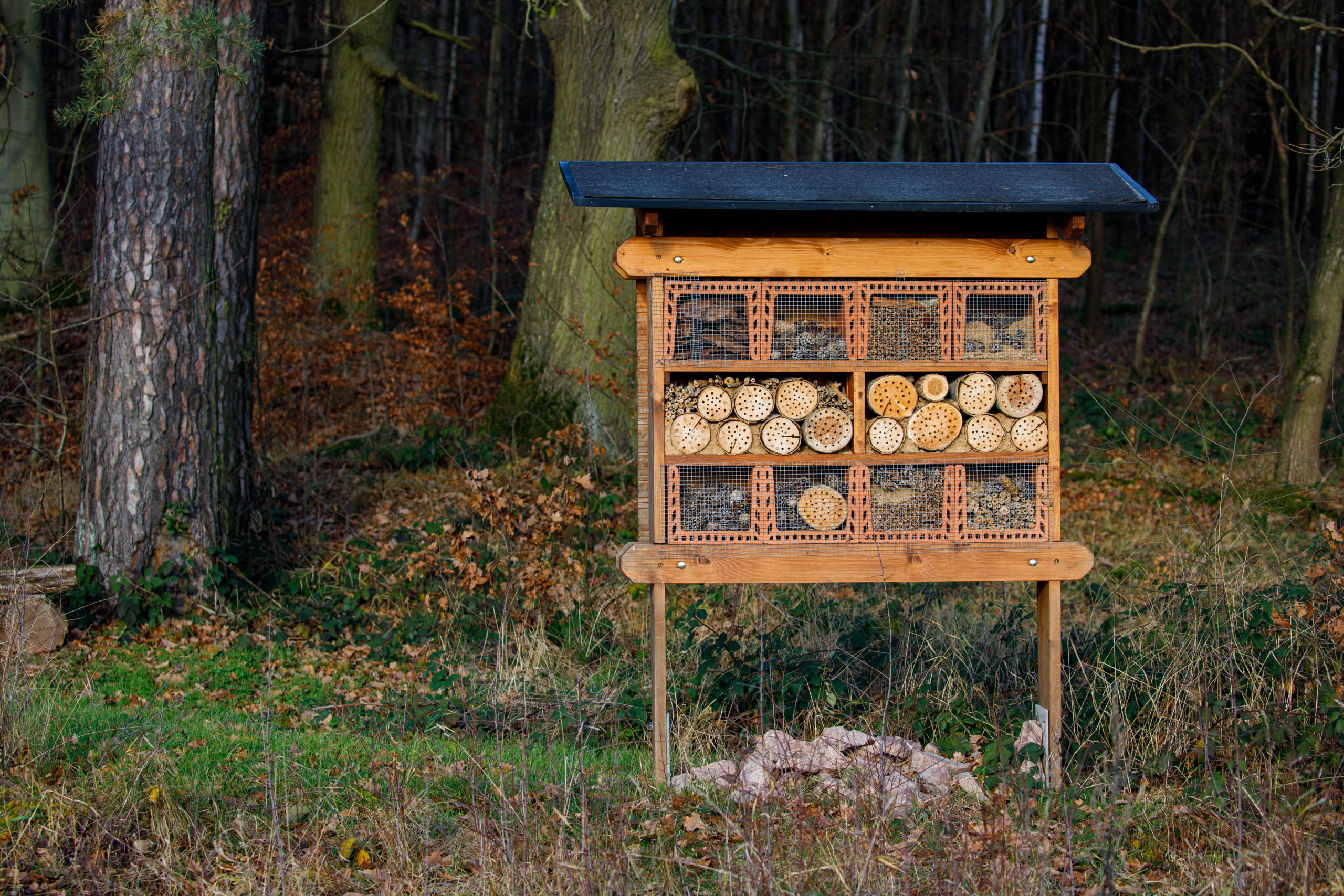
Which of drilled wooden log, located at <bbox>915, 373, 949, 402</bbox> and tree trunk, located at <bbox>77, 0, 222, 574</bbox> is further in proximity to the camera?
tree trunk, located at <bbox>77, 0, 222, 574</bbox>


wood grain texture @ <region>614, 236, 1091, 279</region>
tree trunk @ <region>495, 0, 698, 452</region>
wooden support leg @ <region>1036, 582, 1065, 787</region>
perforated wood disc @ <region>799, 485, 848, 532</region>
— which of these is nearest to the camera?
wood grain texture @ <region>614, 236, 1091, 279</region>

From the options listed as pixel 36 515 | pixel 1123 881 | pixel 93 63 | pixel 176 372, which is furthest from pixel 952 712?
pixel 36 515

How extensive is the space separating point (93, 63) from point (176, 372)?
1.91m

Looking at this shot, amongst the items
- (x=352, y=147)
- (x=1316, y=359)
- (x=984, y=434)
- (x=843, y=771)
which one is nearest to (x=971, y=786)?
(x=843, y=771)

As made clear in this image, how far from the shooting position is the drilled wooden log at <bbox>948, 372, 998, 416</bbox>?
4.73 m

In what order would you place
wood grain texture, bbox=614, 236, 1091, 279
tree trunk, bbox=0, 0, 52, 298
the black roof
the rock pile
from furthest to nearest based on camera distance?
tree trunk, bbox=0, 0, 52, 298 → wood grain texture, bbox=614, 236, 1091, 279 → the black roof → the rock pile

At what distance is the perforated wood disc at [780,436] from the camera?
4.66 m

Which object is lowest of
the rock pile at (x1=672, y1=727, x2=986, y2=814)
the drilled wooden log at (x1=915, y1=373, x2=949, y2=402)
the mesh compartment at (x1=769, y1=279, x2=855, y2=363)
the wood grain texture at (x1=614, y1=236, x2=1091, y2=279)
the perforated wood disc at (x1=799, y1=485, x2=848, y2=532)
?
the rock pile at (x1=672, y1=727, x2=986, y2=814)

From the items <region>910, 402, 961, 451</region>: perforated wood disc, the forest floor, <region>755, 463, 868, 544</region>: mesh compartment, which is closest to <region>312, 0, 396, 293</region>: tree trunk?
the forest floor

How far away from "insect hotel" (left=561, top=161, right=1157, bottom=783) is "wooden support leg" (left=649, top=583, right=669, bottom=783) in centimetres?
1

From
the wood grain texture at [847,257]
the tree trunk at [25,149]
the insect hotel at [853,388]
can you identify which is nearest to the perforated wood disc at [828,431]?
the insect hotel at [853,388]

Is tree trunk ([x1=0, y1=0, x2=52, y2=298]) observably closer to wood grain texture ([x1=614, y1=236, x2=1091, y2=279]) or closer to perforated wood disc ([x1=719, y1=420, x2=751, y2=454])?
wood grain texture ([x1=614, y1=236, x2=1091, y2=279])

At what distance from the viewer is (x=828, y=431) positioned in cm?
466

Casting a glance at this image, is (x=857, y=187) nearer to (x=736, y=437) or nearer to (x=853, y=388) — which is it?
(x=853, y=388)
